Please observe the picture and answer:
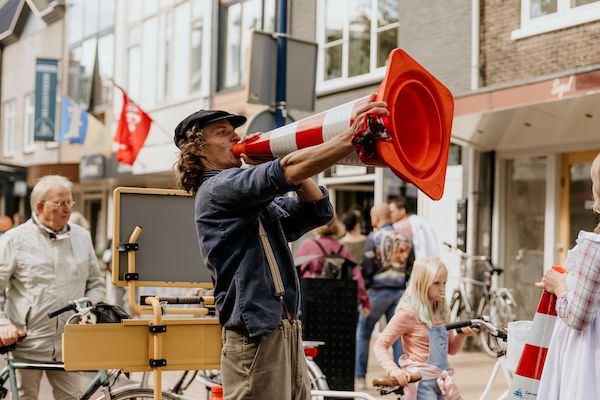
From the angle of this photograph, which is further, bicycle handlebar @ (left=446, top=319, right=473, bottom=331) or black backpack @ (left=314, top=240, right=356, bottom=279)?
black backpack @ (left=314, top=240, right=356, bottom=279)

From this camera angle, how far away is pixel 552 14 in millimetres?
10148

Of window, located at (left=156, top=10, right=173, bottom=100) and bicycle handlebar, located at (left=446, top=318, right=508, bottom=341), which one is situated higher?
window, located at (left=156, top=10, right=173, bottom=100)

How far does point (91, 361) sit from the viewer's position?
3.97 metres

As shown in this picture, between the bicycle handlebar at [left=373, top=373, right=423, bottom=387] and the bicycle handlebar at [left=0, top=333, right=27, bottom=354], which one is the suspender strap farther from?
the bicycle handlebar at [left=0, top=333, right=27, bottom=354]

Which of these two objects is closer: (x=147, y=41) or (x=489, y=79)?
(x=489, y=79)

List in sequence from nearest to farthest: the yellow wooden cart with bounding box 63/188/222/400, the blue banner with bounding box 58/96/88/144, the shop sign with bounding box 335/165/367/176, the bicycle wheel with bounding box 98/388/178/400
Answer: the yellow wooden cart with bounding box 63/188/222/400, the bicycle wheel with bounding box 98/388/178/400, the shop sign with bounding box 335/165/367/176, the blue banner with bounding box 58/96/88/144

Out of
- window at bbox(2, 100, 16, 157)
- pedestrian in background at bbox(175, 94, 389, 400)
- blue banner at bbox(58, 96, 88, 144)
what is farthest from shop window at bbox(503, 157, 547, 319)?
window at bbox(2, 100, 16, 157)

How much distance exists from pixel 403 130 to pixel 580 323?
3.88 feet

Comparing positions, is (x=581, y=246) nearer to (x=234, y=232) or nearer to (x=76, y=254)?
(x=234, y=232)

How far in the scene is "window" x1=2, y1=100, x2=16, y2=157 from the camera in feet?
103

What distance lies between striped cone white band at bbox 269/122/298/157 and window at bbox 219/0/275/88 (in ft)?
47.4

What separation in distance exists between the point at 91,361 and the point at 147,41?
18969 mm

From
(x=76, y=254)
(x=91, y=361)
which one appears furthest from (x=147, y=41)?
(x=91, y=361)

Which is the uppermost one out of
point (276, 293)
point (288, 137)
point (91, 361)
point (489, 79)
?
point (489, 79)
